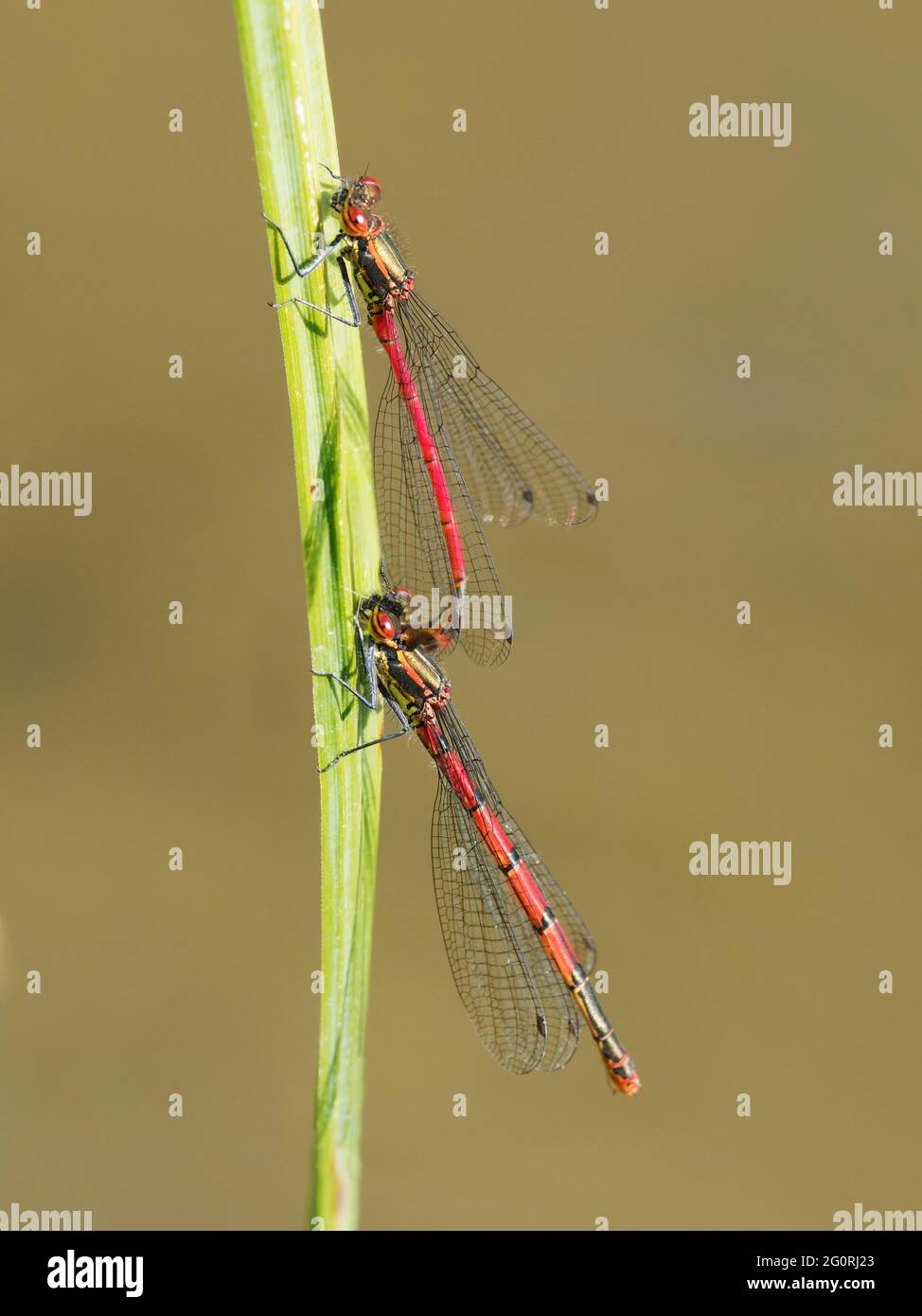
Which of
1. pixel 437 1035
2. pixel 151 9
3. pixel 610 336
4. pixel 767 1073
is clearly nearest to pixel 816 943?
pixel 767 1073

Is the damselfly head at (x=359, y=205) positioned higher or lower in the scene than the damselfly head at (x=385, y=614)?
higher

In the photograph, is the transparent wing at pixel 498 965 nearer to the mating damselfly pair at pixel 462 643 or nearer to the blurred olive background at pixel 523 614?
the mating damselfly pair at pixel 462 643

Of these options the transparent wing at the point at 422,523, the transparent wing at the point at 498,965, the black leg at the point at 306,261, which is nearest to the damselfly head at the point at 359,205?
the black leg at the point at 306,261

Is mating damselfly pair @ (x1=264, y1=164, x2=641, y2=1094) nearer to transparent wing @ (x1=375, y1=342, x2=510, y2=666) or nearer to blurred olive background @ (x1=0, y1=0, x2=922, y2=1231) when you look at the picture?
transparent wing @ (x1=375, y1=342, x2=510, y2=666)

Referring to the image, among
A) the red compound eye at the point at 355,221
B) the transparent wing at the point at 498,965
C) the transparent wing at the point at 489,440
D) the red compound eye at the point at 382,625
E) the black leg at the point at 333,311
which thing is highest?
the transparent wing at the point at 489,440

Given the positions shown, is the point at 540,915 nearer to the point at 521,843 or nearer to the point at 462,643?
the point at 521,843

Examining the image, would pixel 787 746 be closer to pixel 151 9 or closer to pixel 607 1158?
pixel 607 1158

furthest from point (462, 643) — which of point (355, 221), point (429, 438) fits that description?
point (355, 221)
